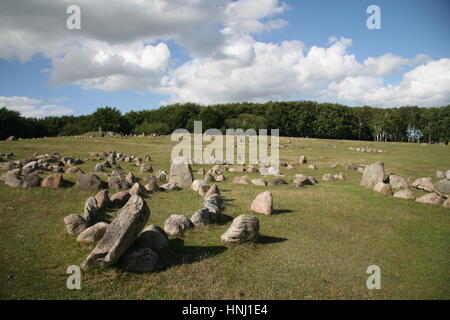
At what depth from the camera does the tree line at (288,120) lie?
7700 centimetres

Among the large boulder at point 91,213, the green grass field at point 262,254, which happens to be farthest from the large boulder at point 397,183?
the large boulder at point 91,213

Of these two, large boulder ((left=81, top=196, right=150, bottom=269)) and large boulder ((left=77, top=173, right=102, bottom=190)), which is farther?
large boulder ((left=77, top=173, right=102, bottom=190))

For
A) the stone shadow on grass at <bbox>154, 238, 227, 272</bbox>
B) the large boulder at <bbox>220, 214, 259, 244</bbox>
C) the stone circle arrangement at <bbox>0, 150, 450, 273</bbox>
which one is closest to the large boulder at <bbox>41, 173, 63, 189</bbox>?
the stone circle arrangement at <bbox>0, 150, 450, 273</bbox>

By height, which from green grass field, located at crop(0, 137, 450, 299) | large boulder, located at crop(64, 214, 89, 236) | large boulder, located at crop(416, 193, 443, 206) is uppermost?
large boulder, located at crop(64, 214, 89, 236)

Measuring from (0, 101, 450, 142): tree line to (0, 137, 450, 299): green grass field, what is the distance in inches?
2397

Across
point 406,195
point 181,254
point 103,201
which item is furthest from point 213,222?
point 406,195

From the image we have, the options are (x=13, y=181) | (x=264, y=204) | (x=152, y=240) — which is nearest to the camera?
(x=152, y=240)

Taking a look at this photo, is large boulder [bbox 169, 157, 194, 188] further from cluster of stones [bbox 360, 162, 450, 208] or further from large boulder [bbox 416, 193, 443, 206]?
large boulder [bbox 416, 193, 443, 206]

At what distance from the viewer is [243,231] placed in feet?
30.8

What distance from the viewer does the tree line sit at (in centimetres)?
7700

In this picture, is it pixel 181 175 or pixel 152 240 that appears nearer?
pixel 152 240

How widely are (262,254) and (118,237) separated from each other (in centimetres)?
393

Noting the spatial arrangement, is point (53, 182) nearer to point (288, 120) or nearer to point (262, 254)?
point (262, 254)
